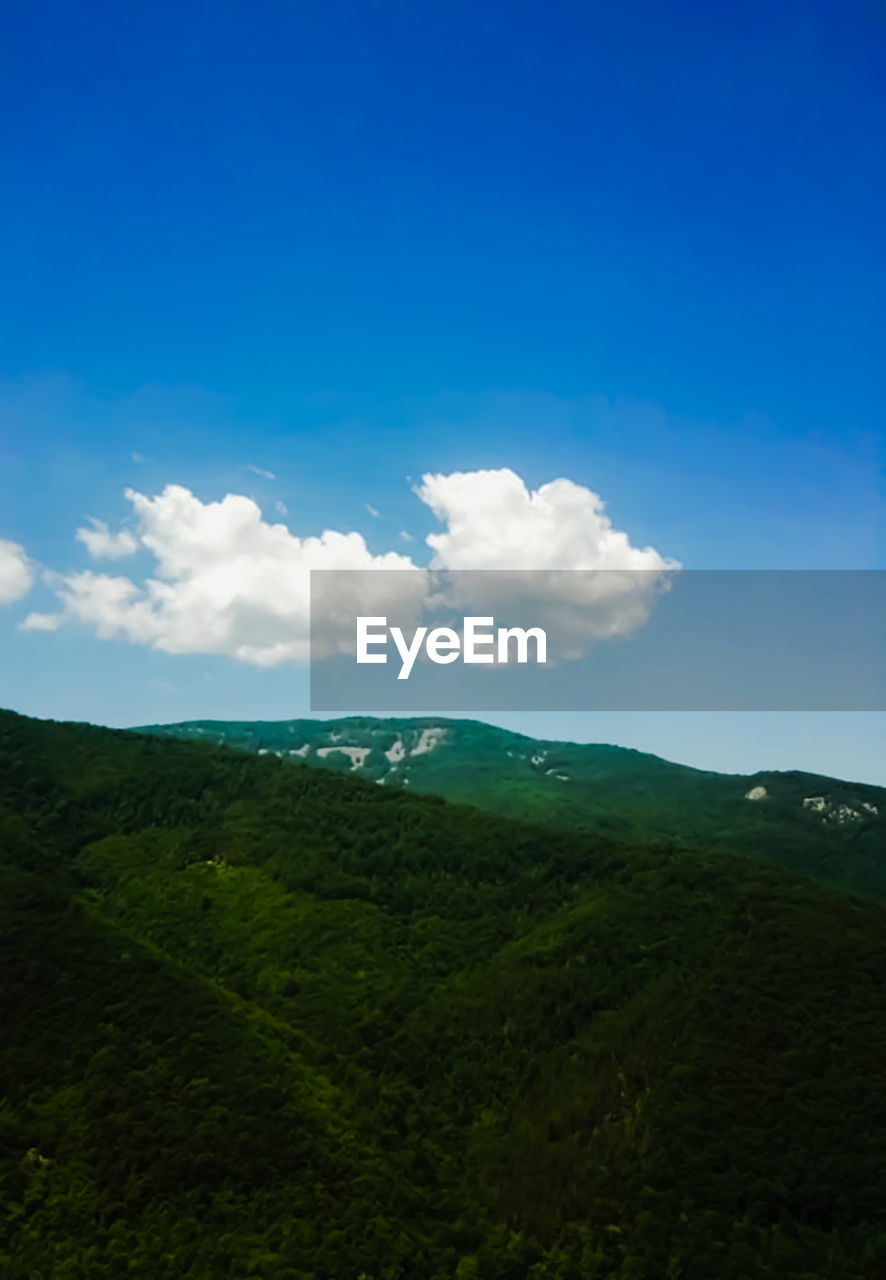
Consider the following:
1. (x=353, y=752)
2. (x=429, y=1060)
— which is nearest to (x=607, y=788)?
(x=353, y=752)

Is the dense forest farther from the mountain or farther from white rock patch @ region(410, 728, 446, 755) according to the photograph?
white rock patch @ region(410, 728, 446, 755)

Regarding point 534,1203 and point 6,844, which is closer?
point 534,1203

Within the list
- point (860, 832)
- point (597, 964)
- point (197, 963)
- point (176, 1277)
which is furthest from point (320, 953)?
point (860, 832)

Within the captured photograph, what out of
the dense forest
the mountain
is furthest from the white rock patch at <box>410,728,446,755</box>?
the dense forest

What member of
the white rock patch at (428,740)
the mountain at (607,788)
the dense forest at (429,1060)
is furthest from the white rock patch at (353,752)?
the dense forest at (429,1060)

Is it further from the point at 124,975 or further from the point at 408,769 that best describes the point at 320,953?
the point at 408,769

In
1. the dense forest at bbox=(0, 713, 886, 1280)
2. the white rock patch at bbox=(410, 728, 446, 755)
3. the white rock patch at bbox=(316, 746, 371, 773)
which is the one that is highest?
the white rock patch at bbox=(410, 728, 446, 755)
